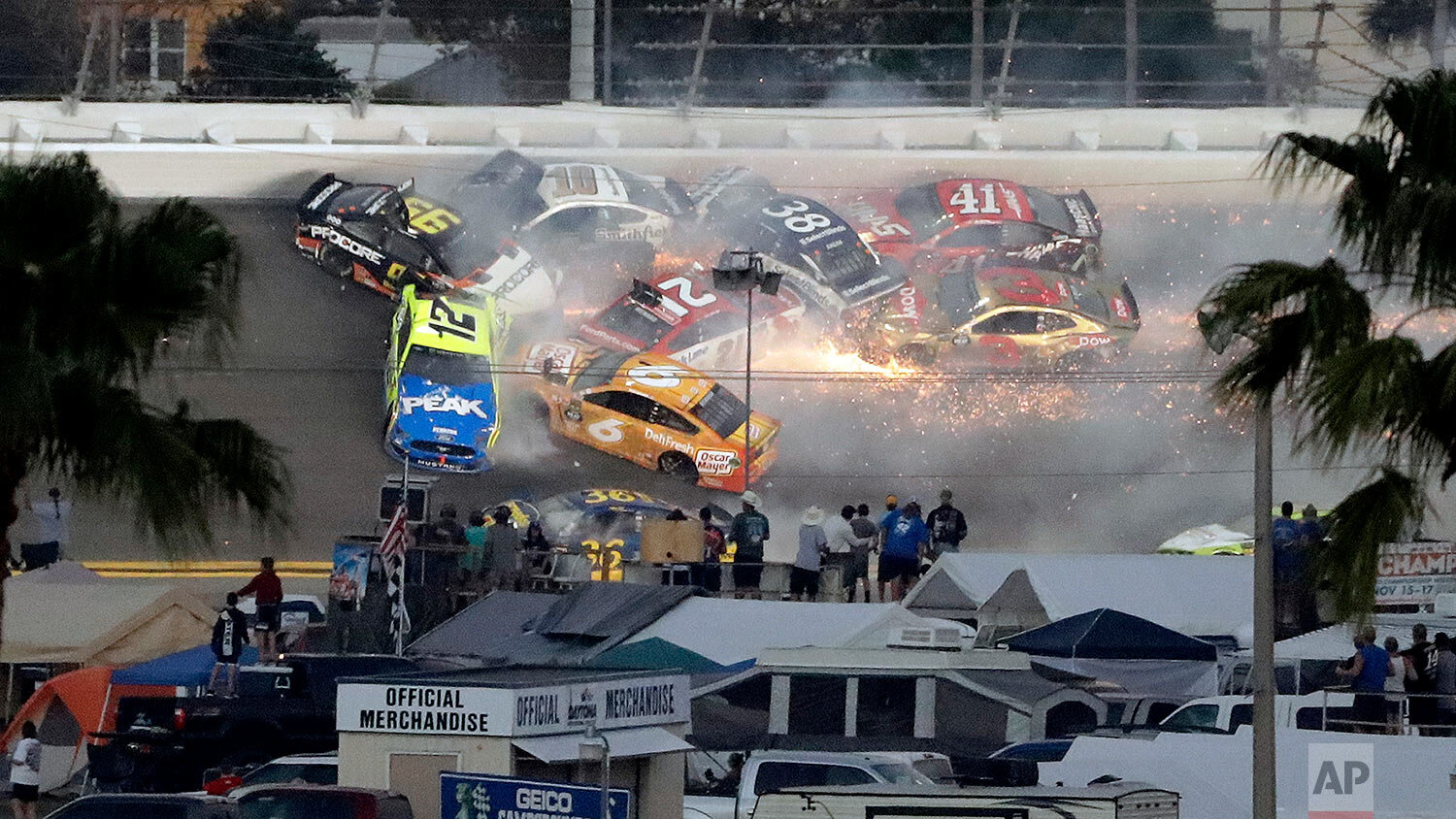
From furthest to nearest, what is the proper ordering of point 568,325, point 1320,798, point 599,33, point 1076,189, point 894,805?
point 599,33 → point 1076,189 → point 568,325 → point 1320,798 → point 894,805

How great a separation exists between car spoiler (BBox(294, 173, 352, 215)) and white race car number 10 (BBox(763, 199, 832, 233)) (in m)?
7.55

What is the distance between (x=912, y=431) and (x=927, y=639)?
19346 millimetres

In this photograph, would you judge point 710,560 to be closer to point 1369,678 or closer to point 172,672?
point 172,672

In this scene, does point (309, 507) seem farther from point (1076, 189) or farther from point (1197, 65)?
point (1197, 65)

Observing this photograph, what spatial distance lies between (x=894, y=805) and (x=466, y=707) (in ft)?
9.16

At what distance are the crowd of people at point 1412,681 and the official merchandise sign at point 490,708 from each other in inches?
215

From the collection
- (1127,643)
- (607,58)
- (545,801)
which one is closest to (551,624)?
(1127,643)

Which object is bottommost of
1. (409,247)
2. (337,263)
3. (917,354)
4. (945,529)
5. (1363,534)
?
(1363,534)

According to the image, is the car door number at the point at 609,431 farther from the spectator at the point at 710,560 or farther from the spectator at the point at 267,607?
the spectator at the point at 267,607

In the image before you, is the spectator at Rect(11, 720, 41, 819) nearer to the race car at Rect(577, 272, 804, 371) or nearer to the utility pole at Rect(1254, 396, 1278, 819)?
the utility pole at Rect(1254, 396, 1278, 819)

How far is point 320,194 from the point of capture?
124ft

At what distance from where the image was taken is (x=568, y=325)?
3722 cm

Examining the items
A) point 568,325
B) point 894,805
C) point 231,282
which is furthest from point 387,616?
point 568,325

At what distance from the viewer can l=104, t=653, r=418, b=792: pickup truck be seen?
17.8 m
